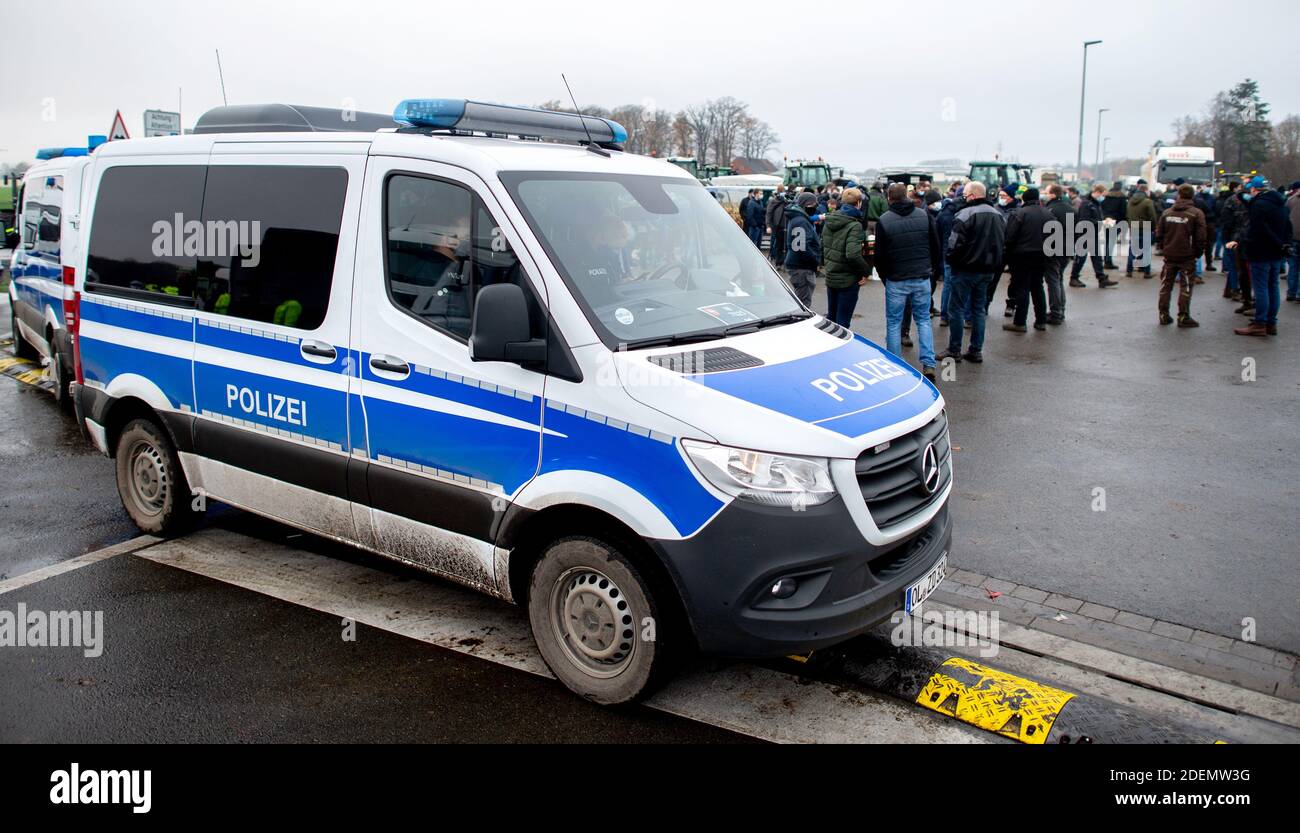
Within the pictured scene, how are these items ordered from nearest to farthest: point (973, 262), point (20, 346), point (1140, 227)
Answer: point (973, 262) → point (20, 346) → point (1140, 227)

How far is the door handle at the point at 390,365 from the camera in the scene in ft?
14.7

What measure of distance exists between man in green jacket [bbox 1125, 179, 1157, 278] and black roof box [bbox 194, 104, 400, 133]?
15502mm

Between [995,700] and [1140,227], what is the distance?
18.3m

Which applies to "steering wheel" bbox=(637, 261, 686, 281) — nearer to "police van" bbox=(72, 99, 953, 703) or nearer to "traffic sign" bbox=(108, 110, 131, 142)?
"police van" bbox=(72, 99, 953, 703)

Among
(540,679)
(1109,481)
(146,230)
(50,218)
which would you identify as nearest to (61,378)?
(50,218)

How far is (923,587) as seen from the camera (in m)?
4.19

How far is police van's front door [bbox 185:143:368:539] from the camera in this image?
4801 mm

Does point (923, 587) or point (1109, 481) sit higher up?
point (923, 587)

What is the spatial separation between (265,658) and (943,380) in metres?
8.11

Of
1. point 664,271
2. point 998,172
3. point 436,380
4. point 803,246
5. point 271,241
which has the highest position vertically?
point 998,172

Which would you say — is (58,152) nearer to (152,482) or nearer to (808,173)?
(152,482)

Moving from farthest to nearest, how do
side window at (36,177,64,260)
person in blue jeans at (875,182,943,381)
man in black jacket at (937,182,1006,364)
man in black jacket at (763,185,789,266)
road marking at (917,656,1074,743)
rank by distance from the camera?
man in black jacket at (763,185,789,266) < man in black jacket at (937,182,1006,364) < person in blue jeans at (875,182,943,381) < side window at (36,177,64,260) < road marking at (917,656,1074,743)

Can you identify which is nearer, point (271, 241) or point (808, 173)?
point (271, 241)

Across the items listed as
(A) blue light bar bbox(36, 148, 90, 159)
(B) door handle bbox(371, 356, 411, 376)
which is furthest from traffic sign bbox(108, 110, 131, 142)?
(B) door handle bbox(371, 356, 411, 376)
